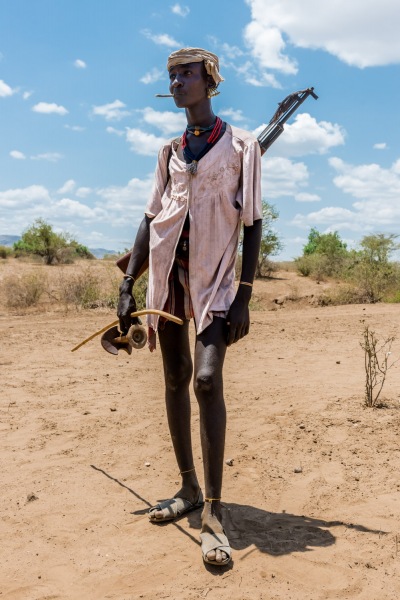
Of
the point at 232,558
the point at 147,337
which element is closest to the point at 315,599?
the point at 232,558

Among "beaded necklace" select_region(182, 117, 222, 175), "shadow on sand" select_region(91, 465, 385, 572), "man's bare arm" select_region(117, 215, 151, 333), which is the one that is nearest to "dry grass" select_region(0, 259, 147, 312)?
"man's bare arm" select_region(117, 215, 151, 333)

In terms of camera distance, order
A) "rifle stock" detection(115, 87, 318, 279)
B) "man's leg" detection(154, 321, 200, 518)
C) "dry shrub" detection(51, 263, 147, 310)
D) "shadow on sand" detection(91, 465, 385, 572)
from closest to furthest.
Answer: "shadow on sand" detection(91, 465, 385, 572) < "man's leg" detection(154, 321, 200, 518) < "rifle stock" detection(115, 87, 318, 279) < "dry shrub" detection(51, 263, 147, 310)

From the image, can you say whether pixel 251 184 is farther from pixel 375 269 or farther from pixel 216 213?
pixel 375 269

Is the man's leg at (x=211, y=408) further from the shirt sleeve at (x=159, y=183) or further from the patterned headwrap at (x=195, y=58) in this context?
the patterned headwrap at (x=195, y=58)

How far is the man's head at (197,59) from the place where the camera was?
9.23ft

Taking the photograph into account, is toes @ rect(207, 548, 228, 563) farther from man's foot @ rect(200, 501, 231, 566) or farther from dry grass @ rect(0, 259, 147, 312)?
dry grass @ rect(0, 259, 147, 312)

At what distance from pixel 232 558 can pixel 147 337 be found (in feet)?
3.50

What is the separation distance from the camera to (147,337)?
10.0ft

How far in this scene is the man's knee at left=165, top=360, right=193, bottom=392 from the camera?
120 inches

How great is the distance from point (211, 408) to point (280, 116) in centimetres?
273

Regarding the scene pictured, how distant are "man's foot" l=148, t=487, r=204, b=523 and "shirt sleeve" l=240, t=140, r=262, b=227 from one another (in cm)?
139

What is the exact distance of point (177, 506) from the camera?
307cm

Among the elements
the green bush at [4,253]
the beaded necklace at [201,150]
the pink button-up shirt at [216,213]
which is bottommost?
the pink button-up shirt at [216,213]

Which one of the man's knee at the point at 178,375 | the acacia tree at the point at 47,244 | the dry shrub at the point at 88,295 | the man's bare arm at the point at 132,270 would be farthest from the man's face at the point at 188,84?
the acacia tree at the point at 47,244
